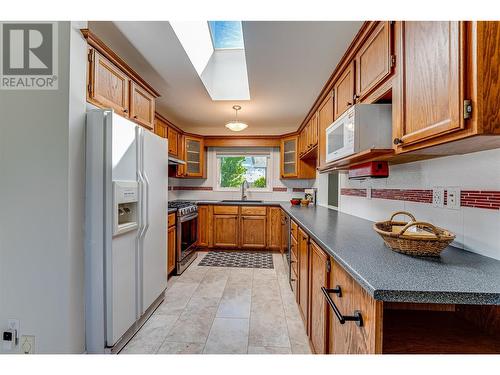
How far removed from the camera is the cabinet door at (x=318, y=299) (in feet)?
4.32

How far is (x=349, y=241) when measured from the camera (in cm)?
138

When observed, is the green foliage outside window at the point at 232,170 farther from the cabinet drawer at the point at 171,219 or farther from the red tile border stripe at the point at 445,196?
the red tile border stripe at the point at 445,196

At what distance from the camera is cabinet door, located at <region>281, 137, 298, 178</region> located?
4477mm

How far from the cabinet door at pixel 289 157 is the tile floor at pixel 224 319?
2.06m

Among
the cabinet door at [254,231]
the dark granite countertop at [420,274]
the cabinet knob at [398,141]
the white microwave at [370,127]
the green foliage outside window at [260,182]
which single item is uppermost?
the white microwave at [370,127]

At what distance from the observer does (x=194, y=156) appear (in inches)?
182

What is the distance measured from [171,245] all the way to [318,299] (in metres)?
2.09

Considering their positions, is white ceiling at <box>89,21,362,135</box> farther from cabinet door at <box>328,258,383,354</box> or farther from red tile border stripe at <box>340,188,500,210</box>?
cabinet door at <box>328,258,383,354</box>

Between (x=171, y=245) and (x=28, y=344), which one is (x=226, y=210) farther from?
(x=28, y=344)

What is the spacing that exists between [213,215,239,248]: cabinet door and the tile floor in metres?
1.21

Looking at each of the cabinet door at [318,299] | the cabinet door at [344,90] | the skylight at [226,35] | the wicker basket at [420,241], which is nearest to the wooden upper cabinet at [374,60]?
the cabinet door at [344,90]

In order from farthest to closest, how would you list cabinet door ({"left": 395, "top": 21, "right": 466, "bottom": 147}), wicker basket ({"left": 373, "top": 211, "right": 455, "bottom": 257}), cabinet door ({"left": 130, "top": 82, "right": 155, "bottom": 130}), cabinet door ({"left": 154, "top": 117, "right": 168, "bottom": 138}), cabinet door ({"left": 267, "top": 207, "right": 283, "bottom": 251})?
cabinet door ({"left": 267, "top": 207, "right": 283, "bottom": 251})
cabinet door ({"left": 154, "top": 117, "right": 168, "bottom": 138})
cabinet door ({"left": 130, "top": 82, "right": 155, "bottom": 130})
wicker basket ({"left": 373, "top": 211, "right": 455, "bottom": 257})
cabinet door ({"left": 395, "top": 21, "right": 466, "bottom": 147})

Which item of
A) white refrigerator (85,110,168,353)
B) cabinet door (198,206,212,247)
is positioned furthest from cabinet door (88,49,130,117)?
cabinet door (198,206,212,247)

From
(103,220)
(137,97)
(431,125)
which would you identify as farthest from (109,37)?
(431,125)
